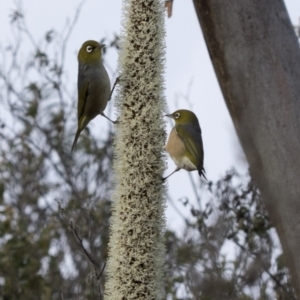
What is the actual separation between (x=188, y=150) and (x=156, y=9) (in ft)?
3.28

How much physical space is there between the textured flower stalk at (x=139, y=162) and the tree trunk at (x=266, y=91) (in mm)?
330

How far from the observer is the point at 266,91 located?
13.2 ft

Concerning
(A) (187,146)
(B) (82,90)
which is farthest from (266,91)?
(B) (82,90)

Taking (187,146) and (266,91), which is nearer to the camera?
(266,91)

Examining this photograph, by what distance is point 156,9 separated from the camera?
409 cm

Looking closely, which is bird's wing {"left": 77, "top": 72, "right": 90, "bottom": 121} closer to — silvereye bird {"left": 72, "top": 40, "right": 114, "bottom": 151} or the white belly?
silvereye bird {"left": 72, "top": 40, "right": 114, "bottom": 151}

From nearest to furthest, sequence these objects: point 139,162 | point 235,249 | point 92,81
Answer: point 139,162
point 92,81
point 235,249

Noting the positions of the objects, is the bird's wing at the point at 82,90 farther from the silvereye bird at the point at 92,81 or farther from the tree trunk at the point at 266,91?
the tree trunk at the point at 266,91

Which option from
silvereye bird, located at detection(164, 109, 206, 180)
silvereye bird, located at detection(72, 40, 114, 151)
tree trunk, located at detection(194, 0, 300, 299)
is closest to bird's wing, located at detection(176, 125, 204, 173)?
silvereye bird, located at detection(164, 109, 206, 180)

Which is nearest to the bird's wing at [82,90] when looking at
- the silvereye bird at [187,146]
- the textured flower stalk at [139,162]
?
the silvereye bird at [187,146]

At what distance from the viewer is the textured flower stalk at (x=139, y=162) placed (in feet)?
12.7

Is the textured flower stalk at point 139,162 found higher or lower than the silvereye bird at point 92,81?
lower

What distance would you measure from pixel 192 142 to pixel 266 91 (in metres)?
0.92

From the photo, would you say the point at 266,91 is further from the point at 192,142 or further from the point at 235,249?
the point at 235,249
